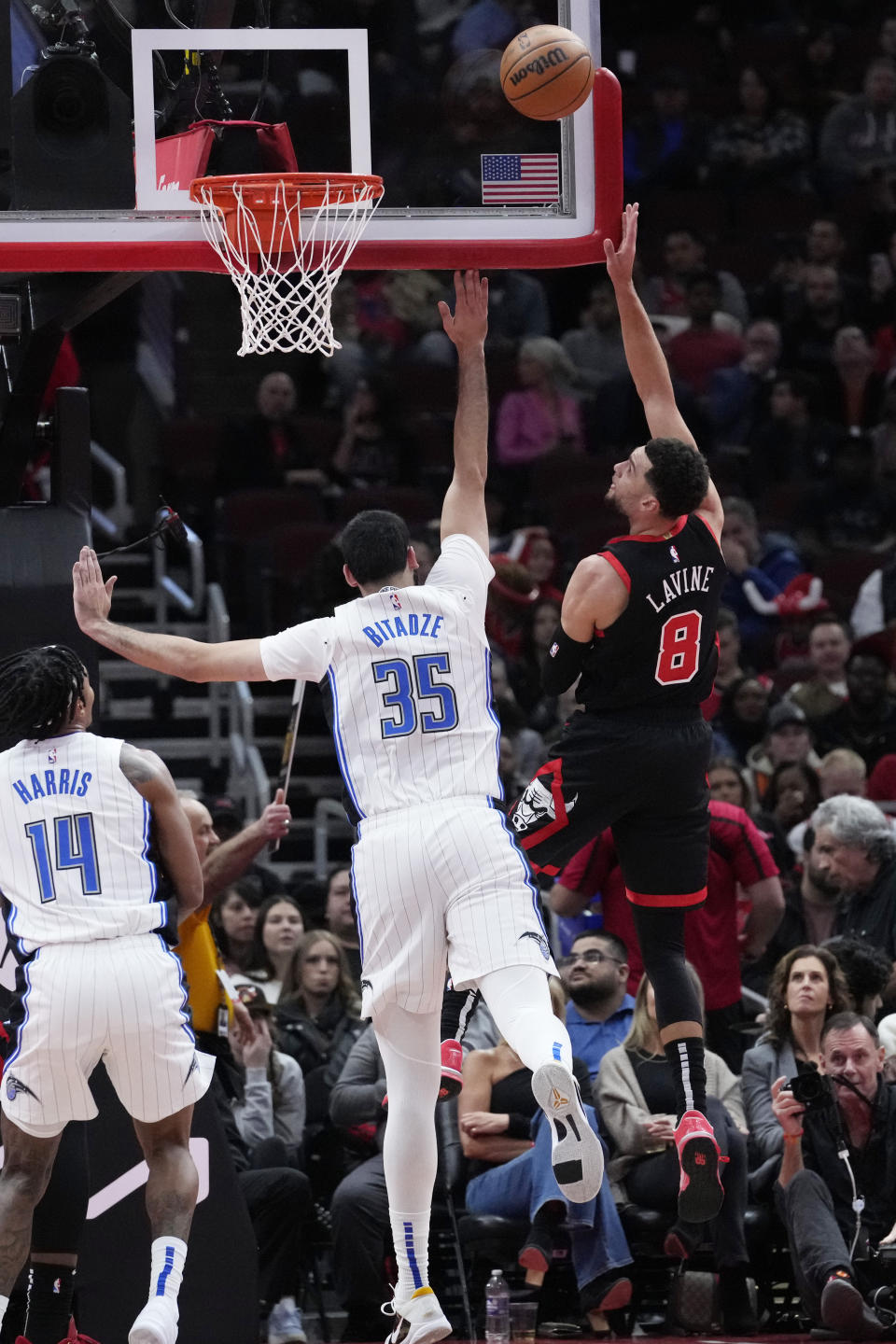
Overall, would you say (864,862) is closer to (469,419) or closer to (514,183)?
(469,419)

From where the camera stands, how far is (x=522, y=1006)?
6824 mm

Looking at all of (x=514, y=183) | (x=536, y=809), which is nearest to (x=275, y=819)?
(x=536, y=809)

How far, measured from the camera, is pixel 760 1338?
29.4 feet

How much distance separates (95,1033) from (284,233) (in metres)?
3.04

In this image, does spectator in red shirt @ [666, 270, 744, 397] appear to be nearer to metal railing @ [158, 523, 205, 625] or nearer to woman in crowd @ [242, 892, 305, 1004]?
metal railing @ [158, 523, 205, 625]

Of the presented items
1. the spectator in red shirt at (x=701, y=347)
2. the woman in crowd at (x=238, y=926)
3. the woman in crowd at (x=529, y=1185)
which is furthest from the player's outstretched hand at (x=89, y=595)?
the spectator in red shirt at (x=701, y=347)

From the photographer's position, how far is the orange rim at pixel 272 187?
7863mm

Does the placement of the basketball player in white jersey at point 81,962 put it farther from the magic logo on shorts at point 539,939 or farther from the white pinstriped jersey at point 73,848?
the magic logo on shorts at point 539,939

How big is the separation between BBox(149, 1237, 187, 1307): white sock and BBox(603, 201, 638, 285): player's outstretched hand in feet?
12.5

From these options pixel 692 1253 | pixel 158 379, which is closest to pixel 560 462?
pixel 158 379

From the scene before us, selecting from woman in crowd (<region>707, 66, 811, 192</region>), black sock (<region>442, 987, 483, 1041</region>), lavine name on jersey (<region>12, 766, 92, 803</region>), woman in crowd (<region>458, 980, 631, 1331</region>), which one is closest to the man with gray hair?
woman in crowd (<region>458, 980, 631, 1331</region>)

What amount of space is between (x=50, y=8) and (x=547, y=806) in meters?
3.81

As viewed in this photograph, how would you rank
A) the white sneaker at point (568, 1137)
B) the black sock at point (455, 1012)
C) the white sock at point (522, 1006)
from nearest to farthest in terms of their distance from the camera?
the white sneaker at point (568, 1137) < the white sock at point (522, 1006) < the black sock at point (455, 1012)

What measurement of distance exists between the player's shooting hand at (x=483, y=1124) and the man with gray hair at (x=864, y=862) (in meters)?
2.14
